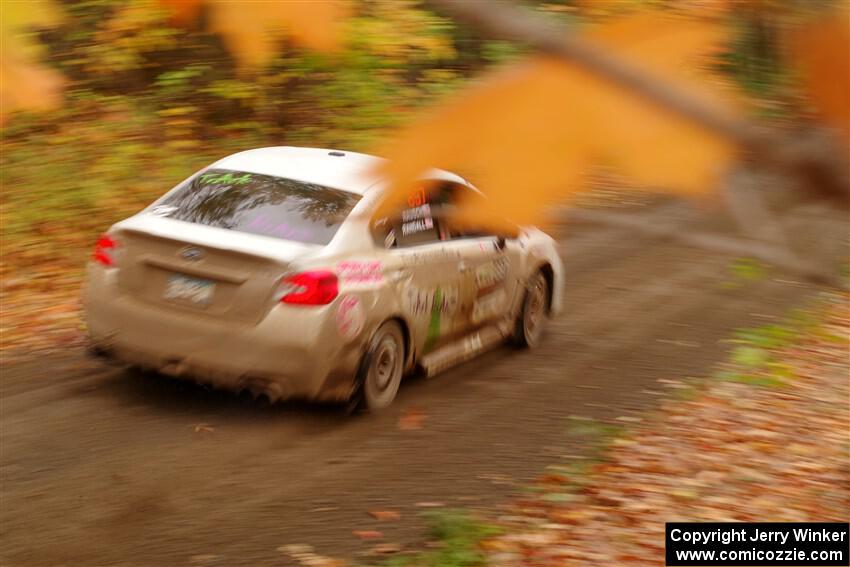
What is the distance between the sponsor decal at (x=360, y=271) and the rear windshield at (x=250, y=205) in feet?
0.75

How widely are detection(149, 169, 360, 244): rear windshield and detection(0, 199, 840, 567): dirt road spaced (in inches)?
45.4

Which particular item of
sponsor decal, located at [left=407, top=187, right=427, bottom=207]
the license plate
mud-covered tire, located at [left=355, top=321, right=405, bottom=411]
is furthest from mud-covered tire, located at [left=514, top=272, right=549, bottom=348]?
sponsor decal, located at [left=407, top=187, right=427, bottom=207]

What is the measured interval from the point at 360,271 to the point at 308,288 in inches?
14.4

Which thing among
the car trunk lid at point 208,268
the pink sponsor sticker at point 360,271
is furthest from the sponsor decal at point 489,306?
the car trunk lid at point 208,268

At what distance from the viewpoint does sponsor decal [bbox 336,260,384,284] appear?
5.60 meters

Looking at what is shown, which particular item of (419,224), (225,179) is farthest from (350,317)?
(419,224)

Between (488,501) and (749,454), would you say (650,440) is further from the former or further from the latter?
(488,501)

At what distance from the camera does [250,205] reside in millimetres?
5789

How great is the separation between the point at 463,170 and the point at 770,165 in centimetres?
46

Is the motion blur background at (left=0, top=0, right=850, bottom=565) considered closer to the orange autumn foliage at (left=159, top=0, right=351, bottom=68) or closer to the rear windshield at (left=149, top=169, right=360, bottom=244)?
the orange autumn foliage at (left=159, top=0, right=351, bottom=68)

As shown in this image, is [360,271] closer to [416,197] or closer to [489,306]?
[489,306]

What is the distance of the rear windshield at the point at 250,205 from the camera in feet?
18.2

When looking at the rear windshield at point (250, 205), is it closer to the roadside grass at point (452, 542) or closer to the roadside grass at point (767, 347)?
the roadside grass at point (452, 542)

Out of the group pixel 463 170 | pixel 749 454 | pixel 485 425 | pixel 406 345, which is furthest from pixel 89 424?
pixel 463 170
